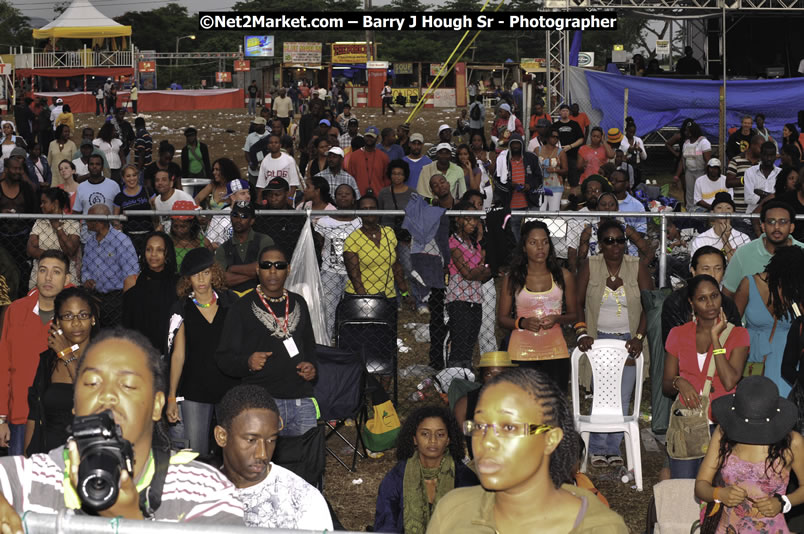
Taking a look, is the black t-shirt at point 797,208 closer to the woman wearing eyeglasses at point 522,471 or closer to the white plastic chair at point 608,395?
the white plastic chair at point 608,395

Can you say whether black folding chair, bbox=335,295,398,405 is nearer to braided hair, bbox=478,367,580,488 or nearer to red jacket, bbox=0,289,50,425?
red jacket, bbox=0,289,50,425

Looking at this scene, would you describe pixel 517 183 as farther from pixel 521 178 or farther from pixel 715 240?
pixel 715 240

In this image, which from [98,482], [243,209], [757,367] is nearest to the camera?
[98,482]

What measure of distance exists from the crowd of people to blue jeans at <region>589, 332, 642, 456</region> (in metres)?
0.02

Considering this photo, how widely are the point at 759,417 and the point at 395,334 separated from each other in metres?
4.66

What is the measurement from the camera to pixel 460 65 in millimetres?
49125

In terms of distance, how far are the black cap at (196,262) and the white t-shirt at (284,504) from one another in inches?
104

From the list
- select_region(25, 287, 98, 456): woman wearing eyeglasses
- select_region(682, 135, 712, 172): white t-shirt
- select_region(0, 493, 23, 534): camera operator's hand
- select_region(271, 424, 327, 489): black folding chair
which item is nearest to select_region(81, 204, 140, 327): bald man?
select_region(25, 287, 98, 456): woman wearing eyeglasses

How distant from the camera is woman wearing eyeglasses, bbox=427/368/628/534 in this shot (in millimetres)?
3135

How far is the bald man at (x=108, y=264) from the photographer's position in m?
9.67

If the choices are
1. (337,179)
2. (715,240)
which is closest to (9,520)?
(715,240)

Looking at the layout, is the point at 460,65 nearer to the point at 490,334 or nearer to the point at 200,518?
the point at 490,334

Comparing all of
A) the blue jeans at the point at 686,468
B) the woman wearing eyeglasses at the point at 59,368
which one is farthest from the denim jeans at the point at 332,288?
the blue jeans at the point at 686,468

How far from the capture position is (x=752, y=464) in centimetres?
523
